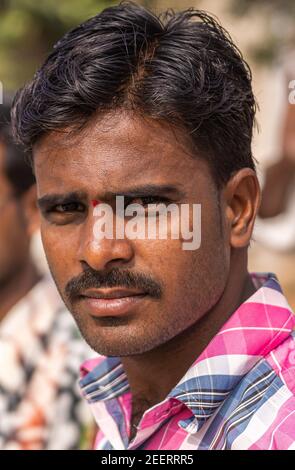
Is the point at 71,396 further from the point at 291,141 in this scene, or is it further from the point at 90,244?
the point at 291,141

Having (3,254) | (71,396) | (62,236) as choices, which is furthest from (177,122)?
(3,254)

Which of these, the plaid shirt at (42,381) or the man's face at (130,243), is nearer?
the man's face at (130,243)

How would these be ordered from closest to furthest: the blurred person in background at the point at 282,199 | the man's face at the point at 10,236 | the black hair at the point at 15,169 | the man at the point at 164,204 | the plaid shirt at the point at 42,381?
1. the man at the point at 164,204
2. the plaid shirt at the point at 42,381
3. the black hair at the point at 15,169
4. the man's face at the point at 10,236
5. the blurred person in background at the point at 282,199

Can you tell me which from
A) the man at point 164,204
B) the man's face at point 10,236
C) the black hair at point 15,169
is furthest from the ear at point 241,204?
the man's face at point 10,236

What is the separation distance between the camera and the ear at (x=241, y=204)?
59.2 inches

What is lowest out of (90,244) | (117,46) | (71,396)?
(71,396)

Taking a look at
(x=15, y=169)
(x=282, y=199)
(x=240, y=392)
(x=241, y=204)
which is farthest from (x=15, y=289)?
(x=240, y=392)

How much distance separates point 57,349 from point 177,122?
70.9 inches

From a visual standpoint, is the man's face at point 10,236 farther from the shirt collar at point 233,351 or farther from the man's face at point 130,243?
the shirt collar at point 233,351

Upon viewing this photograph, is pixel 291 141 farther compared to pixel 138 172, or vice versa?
pixel 291 141

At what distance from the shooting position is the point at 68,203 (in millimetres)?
1448

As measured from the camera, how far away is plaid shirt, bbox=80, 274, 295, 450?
4.22 ft
